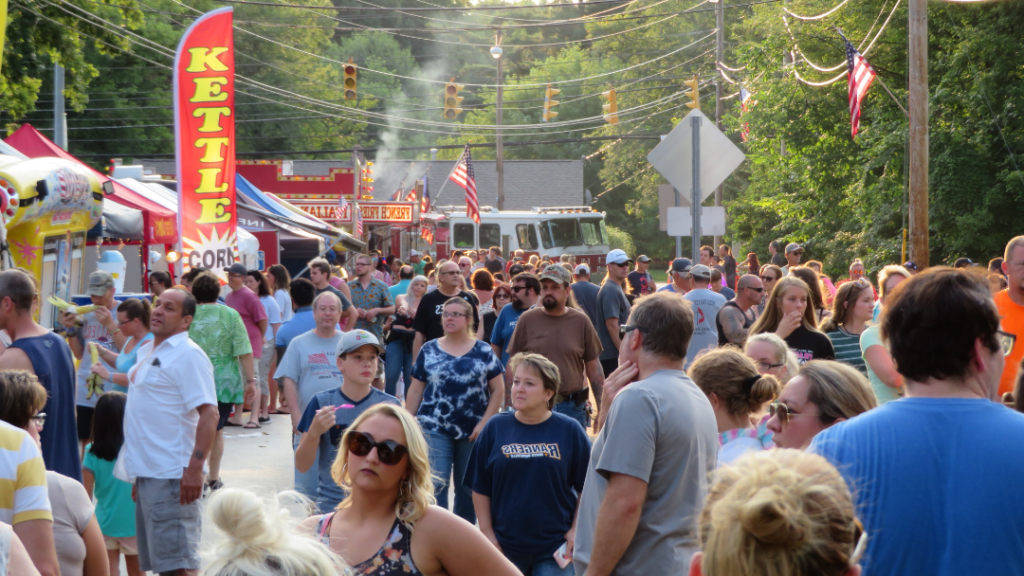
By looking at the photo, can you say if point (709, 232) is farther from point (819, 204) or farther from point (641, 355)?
point (819, 204)

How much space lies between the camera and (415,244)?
128ft

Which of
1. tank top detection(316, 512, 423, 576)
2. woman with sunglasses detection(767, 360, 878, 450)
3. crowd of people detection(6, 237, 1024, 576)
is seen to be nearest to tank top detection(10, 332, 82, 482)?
crowd of people detection(6, 237, 1024, 576)

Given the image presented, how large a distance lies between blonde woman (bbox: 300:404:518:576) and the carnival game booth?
1230 centimetres

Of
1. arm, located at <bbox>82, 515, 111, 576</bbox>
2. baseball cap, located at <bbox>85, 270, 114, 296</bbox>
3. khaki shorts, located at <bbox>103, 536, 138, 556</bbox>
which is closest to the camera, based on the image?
arm, located at <bbox>82, 515, 111, 576</bbox>

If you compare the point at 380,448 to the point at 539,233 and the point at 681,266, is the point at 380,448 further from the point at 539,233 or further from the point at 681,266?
the point at 539,233

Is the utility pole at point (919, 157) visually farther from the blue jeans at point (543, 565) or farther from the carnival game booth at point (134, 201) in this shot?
the blue jeans at point (543, 565)

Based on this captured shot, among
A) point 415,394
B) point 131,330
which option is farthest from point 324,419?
point 131,330

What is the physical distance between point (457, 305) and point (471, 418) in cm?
81

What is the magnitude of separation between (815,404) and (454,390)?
12.6ft

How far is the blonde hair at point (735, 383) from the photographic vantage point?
380 centimetres

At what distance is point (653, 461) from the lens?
3.47 metres

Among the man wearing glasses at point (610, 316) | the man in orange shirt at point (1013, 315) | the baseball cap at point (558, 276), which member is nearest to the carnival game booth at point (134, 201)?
the man wearing glasses at point (610, 316)

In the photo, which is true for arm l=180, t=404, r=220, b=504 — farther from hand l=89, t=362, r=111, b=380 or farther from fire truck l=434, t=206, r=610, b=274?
fire truck l=434, t=206, r=610, b=274

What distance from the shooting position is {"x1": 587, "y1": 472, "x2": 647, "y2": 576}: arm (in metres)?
3.41
